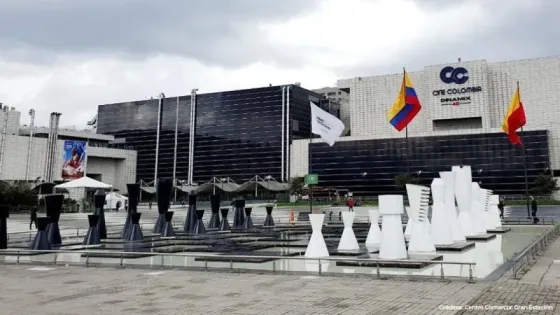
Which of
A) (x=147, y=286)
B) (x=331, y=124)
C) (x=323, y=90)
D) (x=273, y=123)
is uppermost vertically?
(x=323, y=90)

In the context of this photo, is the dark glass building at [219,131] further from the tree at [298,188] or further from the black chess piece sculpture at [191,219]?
the black chess piece sculpture at [191,219]

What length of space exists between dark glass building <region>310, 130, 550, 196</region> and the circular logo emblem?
11.9 m

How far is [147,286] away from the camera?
948 cm

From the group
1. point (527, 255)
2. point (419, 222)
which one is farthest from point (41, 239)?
point (527, 255)

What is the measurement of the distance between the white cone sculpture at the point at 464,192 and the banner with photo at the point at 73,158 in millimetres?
73125

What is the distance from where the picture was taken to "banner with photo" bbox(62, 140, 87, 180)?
79.8 metres

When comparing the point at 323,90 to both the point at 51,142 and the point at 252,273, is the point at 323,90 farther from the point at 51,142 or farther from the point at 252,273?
the point at 252,273

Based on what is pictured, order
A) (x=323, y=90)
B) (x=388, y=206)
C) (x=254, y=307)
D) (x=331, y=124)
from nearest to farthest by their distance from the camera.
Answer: (x=254, y=307)
(x=388, y=206)
(x=331, y=124)
(x=323, y=90)

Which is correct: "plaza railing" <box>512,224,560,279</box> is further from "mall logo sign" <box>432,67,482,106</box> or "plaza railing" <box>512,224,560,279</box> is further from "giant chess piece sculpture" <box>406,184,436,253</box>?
"mall logo sign" <box>432,67,482,106</box>

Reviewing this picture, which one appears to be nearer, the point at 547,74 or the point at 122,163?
the point at 547,74

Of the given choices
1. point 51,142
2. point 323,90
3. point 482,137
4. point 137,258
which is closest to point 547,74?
point 482,137

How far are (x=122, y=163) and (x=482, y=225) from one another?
316 ft

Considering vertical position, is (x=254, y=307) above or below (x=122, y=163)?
below

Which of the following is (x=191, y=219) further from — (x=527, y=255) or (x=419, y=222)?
(x=527, y=255)
